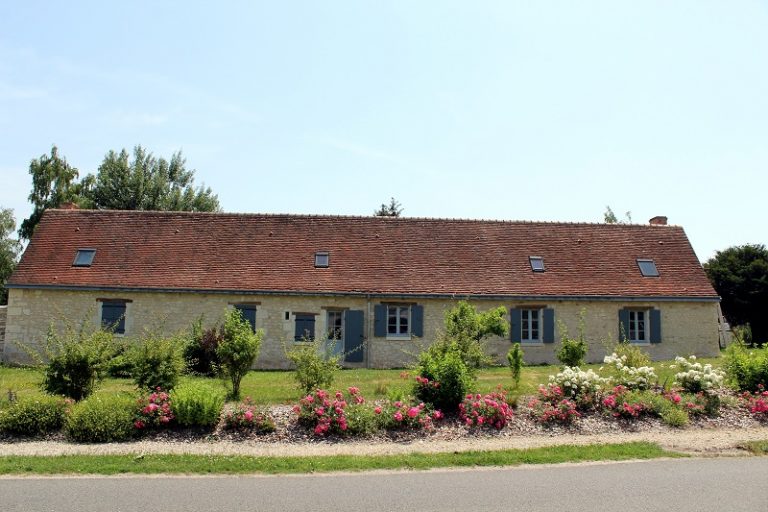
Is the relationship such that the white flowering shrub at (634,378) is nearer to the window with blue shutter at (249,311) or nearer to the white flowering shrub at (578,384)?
the white flowering shrub at (578,384)

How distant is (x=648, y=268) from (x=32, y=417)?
20.8 m

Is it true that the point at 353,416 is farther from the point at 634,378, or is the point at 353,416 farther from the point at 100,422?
the point at 634,378

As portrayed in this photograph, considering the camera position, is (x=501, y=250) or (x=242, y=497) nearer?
(x=242, y=497)

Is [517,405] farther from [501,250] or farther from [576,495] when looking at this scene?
[501,250]

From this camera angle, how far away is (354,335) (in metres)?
20.3

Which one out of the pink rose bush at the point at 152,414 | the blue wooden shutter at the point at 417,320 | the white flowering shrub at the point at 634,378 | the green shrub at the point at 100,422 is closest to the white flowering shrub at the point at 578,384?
the white flowering shrub at the point at 634,378

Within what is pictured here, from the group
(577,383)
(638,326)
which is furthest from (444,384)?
(638,326)

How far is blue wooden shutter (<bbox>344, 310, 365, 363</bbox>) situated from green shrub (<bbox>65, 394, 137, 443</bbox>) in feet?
34.7

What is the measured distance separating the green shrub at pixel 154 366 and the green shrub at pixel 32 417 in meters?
1.43

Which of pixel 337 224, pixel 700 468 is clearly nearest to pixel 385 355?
pixel 337 224

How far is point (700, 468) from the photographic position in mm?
8227

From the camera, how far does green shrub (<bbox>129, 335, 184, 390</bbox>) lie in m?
11.2

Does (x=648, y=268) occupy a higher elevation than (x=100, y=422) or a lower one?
higher

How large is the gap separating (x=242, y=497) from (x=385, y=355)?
13822 millimetres
